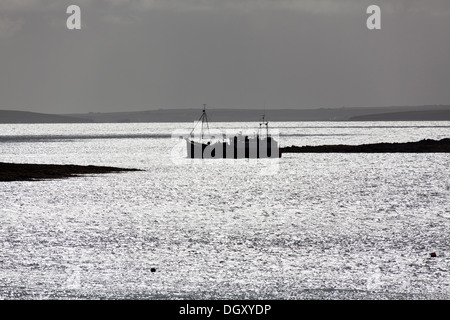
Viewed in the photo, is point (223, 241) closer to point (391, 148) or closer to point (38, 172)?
point (38, 172)

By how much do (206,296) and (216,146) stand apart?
338 ft

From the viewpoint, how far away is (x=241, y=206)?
47188 millimetres

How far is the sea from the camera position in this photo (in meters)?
22.0

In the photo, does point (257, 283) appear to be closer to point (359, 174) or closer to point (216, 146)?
point (359, 174)

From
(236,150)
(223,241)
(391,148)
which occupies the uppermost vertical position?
(391,148)

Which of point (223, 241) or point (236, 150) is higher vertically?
point (236, 150)

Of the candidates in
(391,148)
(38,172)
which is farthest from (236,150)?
(38,172)

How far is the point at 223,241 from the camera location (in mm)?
31531

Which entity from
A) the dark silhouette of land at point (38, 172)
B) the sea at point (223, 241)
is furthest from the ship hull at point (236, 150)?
the sea at point (223, 241)

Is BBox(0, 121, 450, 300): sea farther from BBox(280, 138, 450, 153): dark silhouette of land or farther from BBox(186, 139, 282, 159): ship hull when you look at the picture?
BBox(280, 138, 450, 153): dark silhouette of land

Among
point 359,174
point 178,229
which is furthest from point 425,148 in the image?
point 178,229

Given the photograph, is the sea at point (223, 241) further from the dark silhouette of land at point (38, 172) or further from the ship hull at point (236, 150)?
the ship hull at point (236, 150)

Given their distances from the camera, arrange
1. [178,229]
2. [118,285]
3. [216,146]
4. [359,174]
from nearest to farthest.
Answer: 1. [118,285]
2. [178,229]
3. [359,174]
4. [216,146]

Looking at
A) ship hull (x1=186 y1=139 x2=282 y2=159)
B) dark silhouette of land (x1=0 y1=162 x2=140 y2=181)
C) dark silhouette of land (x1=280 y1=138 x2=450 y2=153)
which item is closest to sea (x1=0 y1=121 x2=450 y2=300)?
dark silhouette of land (x1=0 y1=162 x2=140 y2=181)
